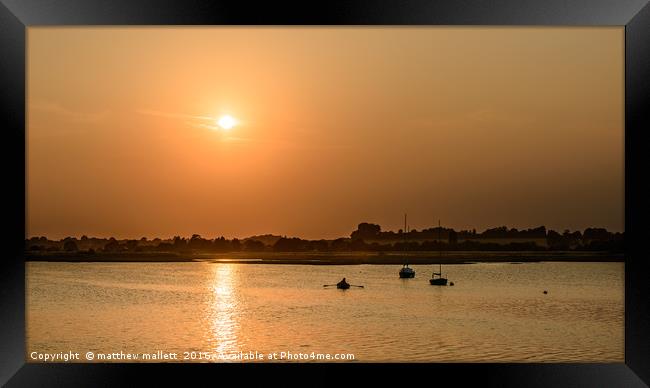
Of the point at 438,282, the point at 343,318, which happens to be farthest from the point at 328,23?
the point at 438,282

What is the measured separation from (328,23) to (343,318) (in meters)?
22.7

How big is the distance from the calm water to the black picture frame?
10644mm

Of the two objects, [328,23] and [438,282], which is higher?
[328,23]

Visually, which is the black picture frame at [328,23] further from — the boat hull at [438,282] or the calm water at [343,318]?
the boat hull at [438,282]

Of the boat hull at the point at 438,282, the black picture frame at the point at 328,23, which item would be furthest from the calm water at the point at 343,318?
the black picture frame at the point at 328,23

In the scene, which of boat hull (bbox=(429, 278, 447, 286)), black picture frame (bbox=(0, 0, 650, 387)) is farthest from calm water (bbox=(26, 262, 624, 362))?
black picture frame (bbox=(0, 0, 650, 387))

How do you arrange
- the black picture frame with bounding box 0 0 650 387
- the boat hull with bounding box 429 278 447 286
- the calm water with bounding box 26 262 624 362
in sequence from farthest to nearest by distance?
the boat hull with bounding box 429 278 447 286
the calm water with bounding box 26 262 624 362
the black picture frame with bounding box 0 0 650 387

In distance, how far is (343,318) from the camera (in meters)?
25.7

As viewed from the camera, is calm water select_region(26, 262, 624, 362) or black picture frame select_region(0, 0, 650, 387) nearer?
black picture frame select_region(0, 0, 650, 387)

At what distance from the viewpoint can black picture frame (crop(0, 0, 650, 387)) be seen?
3459 mm

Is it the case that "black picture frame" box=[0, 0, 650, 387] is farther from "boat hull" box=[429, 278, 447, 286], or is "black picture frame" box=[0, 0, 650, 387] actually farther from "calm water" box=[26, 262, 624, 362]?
"boat hull" box=[429, 278, 447, 286]

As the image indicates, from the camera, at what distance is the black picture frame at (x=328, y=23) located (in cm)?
346

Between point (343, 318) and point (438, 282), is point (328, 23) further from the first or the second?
point (438, 282)

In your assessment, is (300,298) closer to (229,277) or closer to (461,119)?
(461,119)
